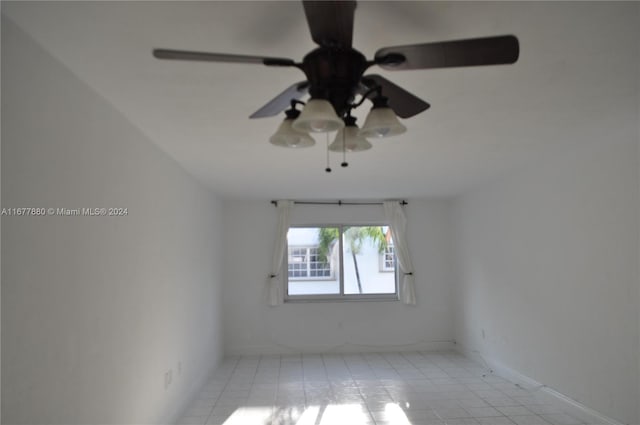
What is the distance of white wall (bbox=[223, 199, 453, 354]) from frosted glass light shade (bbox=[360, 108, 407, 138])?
4629 millimetres

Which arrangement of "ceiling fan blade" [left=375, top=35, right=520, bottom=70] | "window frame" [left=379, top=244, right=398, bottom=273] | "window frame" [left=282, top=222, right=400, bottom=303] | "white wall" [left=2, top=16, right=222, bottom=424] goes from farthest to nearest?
"window frame" [left=379, top=244, right=398, bottom=273]
"window frame" [left=282, top=222, right=400, bottom=303]
"white wall" [left=2, top=16, right=222, bottom=424]
"ceiling fan blade" [left=375, top=35, right=520, bottom=70]

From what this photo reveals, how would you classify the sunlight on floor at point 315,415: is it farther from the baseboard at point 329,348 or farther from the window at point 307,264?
the window at point 307,264

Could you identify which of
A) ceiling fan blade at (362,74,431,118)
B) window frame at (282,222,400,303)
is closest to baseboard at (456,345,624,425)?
window frame at (282,222,400,303)

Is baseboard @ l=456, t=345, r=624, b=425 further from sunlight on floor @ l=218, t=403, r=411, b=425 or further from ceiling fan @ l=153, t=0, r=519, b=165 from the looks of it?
ceiling fan @ l=153, t=0, r=519, b=165

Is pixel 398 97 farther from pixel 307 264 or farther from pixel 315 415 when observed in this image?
pixel 307 264

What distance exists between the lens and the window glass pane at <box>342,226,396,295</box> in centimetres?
602

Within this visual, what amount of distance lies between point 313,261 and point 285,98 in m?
4.77

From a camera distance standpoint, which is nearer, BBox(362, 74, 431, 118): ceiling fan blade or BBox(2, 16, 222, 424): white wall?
BBox(362, 74, 431, 118): ceiling fan blade

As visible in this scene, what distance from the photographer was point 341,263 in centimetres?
602

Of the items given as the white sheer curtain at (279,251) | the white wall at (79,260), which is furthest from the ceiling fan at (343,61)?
the white sheer curtain at (279,251)

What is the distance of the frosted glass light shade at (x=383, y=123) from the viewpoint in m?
1.28

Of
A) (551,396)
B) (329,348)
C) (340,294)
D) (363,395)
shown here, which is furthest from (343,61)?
(329,348)

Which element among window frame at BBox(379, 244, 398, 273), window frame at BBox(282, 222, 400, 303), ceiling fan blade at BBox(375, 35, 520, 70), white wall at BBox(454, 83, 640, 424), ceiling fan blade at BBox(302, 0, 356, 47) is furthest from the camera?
window frame at BBox(379, 244, 398, 273)

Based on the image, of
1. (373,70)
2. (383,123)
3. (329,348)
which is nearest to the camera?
(383,123)
